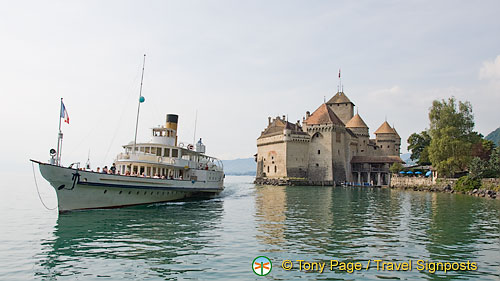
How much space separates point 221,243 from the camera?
45.8ft

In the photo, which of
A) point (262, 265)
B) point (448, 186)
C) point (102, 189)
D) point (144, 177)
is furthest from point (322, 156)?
point (262, 265)

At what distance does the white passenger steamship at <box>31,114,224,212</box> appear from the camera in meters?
20.5

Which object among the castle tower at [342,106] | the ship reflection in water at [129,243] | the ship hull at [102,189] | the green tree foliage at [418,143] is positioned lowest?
the ship reflection in water at [129,243]

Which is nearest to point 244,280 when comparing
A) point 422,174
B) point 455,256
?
point 455,256

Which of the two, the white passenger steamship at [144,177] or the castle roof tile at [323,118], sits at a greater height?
the castle roof tile at [323,118]

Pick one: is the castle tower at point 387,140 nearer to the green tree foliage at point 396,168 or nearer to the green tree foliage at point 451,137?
the green tree foliage at point 396,168

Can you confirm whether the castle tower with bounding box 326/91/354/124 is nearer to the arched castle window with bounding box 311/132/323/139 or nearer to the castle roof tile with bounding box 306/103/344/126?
the castle roof tile with bounding box 306/103/344/126

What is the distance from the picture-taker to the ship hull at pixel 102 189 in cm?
2023

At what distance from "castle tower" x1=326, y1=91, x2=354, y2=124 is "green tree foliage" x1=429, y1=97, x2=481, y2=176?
118 ft

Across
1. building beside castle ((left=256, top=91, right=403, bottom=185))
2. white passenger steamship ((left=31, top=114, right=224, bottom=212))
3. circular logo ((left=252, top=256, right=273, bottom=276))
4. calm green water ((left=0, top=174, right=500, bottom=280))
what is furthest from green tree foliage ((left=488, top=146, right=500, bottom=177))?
circular logo ((left=252, top=256, right=273, bottom=276))

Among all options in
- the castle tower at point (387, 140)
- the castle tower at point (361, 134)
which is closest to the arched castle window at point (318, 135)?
the castle tower at point (361, 134)

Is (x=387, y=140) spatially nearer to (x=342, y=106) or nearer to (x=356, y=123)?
(x=356, y=123)

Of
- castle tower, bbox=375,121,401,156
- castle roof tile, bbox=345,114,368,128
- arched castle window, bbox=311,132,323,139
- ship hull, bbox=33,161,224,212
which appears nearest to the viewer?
ship hull, bbox=33,161,224,212

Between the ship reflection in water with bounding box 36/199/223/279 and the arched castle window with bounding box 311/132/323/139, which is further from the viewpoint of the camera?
the arched castle window with bounding box 311/132/323/139
